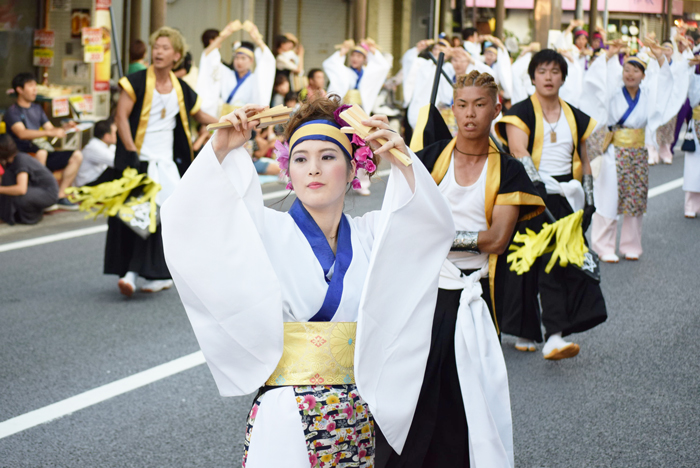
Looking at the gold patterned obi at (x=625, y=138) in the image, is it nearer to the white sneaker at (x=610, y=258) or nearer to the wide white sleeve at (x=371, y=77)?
the white sneaker at (x=610, y=258)

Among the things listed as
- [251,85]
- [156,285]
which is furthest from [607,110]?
[156,285]

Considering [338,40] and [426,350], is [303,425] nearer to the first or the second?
[426,350]

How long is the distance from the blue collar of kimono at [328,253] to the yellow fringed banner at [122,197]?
395 centimetres

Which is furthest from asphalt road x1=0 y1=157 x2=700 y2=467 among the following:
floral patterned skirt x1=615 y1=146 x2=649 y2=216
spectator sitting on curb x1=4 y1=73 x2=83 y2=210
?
spectator sitting on curb x1=4 y1=73 x2=83 y2=210

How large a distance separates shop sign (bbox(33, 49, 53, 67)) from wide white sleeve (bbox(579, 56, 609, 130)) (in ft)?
25.7

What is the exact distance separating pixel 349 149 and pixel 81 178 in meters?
8.14

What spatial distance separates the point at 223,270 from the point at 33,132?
8.11 meters

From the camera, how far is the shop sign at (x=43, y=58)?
1252 centimetres

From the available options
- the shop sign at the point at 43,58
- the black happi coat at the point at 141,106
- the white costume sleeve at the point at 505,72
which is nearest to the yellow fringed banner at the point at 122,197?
the black happi coat at the point at 141,106

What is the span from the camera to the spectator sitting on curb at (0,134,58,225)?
8789mm

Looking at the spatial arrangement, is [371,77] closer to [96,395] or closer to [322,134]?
[96,395]

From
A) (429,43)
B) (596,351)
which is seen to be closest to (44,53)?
(429,43)

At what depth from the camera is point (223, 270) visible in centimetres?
236

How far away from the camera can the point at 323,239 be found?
2588 millimetres
